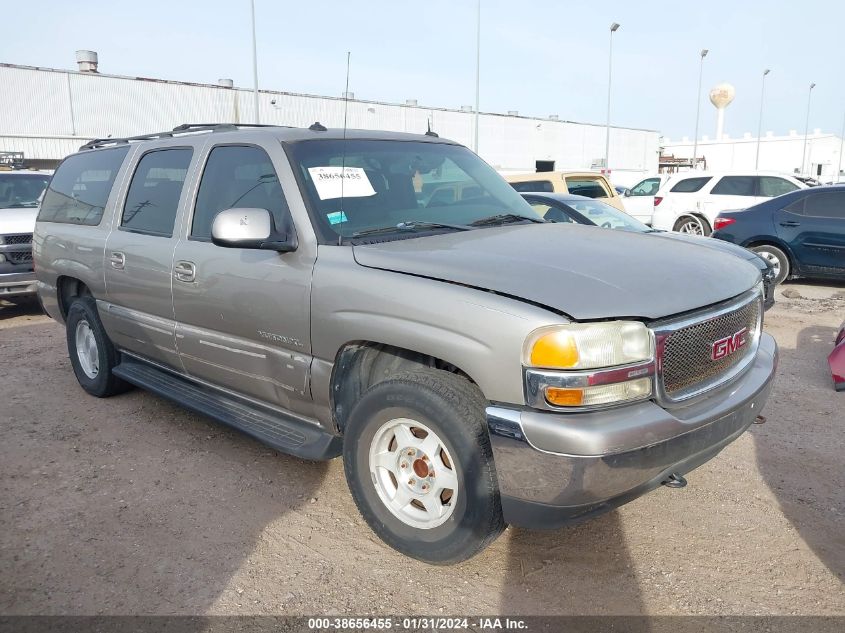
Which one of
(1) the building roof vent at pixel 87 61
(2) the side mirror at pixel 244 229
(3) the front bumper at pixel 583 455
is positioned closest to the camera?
(3) the front bumper at pixel 583 455

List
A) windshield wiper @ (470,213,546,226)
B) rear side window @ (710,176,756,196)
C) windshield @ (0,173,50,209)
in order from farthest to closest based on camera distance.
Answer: rear side window @ (710,176,756,196)
windshield @ (0,173,50,209)
windshield wiper @ (470,213,546,226)

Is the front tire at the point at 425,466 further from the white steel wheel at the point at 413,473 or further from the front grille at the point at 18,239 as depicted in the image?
the front grille at the point at 18,239

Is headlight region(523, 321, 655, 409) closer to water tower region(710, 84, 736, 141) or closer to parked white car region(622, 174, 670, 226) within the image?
parked white car region(622, 174, 670, 226)

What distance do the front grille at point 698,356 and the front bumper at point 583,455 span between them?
11 cm

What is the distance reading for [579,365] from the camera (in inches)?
94.8

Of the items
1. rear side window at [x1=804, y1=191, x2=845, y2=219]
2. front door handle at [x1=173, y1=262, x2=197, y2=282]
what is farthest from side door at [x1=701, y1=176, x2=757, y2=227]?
front door handle at [x1=173, y1=262, x2=197, y2=282]

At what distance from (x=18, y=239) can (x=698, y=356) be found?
8.12 m

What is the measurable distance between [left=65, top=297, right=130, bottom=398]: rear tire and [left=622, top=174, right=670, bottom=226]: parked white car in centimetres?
1307

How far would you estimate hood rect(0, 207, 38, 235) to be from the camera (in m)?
8.09

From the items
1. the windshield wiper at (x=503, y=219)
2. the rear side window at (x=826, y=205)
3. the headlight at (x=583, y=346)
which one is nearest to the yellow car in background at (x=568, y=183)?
the rear side window at (x=826, y=205)

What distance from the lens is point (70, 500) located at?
358cm

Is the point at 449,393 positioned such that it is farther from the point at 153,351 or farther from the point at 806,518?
the point at 153,351

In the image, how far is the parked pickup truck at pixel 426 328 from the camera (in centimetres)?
245

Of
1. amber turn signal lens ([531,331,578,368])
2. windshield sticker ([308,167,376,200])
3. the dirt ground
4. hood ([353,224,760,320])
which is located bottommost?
the dirt ground
